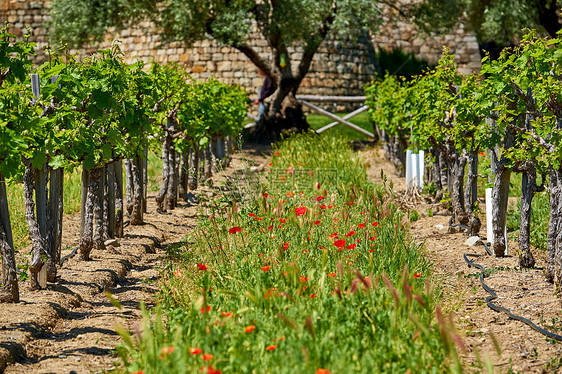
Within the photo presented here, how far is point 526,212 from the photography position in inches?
225

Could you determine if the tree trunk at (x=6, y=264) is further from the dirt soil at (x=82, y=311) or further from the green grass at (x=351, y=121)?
the green grass at (x=351, y=121)

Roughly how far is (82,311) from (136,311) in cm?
41

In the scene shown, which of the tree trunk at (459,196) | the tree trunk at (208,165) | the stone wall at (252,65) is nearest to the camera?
the tree trunk at (459,196)

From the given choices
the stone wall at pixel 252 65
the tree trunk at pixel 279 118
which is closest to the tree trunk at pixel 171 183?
the tree trunk at pixel 279 118

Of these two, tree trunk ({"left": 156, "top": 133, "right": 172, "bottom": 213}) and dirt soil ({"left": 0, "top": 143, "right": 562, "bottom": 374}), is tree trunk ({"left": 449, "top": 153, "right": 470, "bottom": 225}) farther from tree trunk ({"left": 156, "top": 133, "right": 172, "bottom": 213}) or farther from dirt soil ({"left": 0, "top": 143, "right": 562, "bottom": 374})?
tree trunk ({"left": 156, "top": 133, "right": 172, "bottom": 213})

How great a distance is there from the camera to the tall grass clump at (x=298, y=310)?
9.90ft

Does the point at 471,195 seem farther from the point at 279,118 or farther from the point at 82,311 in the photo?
the point at 279,118

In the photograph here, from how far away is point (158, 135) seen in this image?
27.6ft

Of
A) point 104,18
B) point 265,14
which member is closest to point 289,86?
point 265,14

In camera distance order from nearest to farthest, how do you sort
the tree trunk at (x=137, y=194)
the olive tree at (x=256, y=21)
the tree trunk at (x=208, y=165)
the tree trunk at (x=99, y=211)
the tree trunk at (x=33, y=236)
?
the tree trunk at (x=33, y=236), the tree trunk at (x=99, y=211), the tree trunk at (x=137, y=194), the tree trunk at (x=208, y=165), the olive tree at (x=256, y=21)

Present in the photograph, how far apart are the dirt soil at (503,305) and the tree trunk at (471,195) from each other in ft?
0.53

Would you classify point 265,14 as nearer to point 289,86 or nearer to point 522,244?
point 289,86

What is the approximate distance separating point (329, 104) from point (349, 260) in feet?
A: 56.0

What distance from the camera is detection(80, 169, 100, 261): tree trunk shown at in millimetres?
6113
